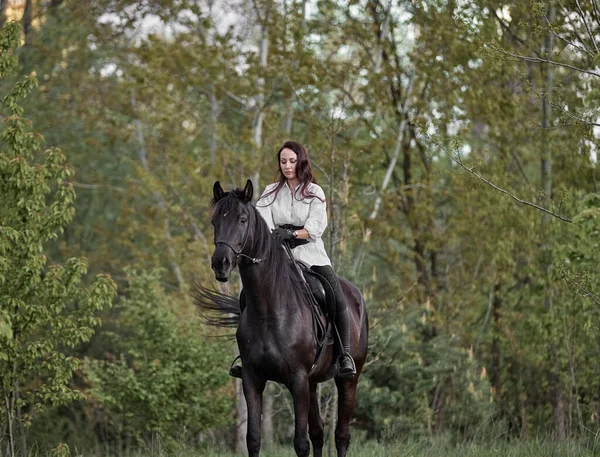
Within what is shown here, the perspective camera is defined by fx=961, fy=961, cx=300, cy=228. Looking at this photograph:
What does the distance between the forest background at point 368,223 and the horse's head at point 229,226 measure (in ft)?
11.2

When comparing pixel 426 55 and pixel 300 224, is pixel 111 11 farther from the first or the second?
pixel 300 224

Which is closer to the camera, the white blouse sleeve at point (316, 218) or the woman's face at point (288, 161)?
the white blouse sleeve at point (316, 218)

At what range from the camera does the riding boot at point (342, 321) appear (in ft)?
29.5

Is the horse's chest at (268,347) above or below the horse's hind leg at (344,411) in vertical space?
above

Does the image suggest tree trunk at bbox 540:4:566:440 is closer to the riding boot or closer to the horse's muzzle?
the riding boot

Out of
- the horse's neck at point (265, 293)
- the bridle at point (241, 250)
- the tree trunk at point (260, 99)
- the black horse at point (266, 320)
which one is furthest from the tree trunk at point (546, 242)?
the bridle at point (241, 250)

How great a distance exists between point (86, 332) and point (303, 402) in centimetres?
389

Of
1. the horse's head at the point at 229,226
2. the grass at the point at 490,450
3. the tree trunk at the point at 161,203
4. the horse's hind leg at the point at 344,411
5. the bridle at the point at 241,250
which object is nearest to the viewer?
the horse's head at the point at 229,226

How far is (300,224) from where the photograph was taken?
8.70m

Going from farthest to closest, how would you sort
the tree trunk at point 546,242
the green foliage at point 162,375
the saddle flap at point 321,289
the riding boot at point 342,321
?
the tree trunk at point 546,242 < the green foliage at point 162,375 < the riding boot at point 342,321 < the saddle flap at point 321,289

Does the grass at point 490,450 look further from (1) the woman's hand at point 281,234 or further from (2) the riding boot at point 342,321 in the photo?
(1) the woman's hand at point 281,234

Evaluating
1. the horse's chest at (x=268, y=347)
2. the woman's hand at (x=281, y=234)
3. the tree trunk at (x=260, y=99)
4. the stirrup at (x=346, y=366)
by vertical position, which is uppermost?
the tree trunk at (x=260, y=99)

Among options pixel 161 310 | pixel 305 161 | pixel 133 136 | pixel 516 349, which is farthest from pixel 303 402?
pixel 133 136

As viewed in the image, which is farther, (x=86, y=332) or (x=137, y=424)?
(x=137, y=424)
